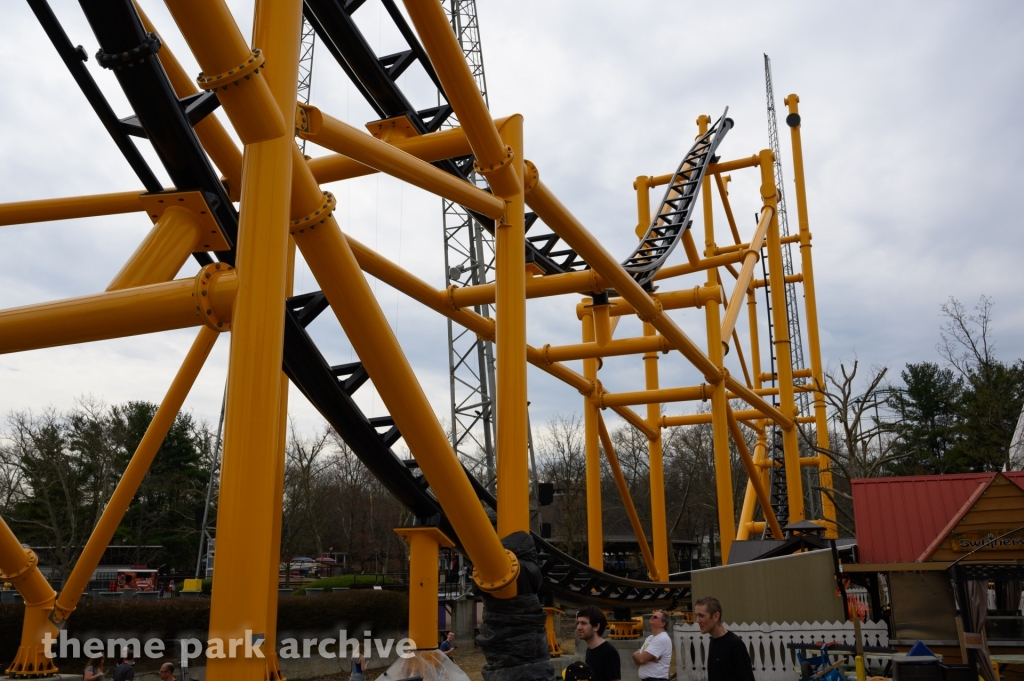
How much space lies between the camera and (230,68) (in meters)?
3.30

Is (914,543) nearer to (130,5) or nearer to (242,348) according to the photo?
(242,348)

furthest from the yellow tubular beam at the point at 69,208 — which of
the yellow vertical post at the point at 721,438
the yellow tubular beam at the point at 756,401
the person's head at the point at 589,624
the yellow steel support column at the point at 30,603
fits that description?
the yellow tubular beam at the point at 756,401

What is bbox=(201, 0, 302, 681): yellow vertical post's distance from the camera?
9.87ft

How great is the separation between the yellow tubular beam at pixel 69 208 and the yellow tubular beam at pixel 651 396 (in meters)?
8.85

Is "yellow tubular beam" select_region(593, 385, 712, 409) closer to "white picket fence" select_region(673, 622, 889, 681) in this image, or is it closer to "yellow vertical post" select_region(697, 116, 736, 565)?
"yellow vertical post" select_region(697, 116, 736, 565)

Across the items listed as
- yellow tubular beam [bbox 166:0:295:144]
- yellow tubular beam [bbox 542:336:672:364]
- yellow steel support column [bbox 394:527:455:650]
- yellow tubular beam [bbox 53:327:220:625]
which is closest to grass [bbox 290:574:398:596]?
yellow tubular beam [bbox 542:336:672:364]

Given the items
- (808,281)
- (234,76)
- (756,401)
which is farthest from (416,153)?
(808,281)

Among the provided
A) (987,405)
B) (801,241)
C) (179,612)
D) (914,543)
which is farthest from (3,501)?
(987,405)

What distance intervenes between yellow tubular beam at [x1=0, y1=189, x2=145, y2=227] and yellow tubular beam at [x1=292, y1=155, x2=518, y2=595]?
2.79 metres

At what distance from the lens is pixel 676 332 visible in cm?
1097

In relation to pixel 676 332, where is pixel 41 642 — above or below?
below

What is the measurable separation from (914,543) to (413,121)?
7.42 m

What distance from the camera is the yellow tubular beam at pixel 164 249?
13.0 ft

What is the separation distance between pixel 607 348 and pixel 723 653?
705 cm
